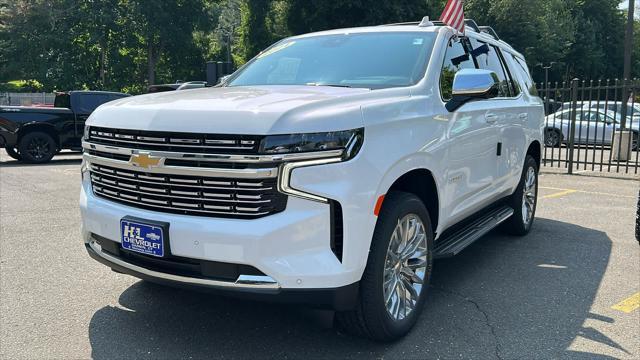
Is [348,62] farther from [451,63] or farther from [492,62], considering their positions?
[492,62]

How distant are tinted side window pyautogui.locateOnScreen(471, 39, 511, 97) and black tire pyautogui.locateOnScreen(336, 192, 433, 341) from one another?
7.12 feet

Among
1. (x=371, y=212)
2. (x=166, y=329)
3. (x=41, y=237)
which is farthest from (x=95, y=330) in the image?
(x=41, y=237)

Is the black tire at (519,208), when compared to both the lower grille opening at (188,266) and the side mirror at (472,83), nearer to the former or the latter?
the side mirror at (472,83)

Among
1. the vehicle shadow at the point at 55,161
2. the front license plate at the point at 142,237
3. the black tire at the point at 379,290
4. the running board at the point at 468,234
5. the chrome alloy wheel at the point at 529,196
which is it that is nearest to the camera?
the front license plate at the point at 142,237

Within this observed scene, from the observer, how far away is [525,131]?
5.76 metres

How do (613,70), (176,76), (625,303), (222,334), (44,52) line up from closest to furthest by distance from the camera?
1. (222,334)
2. (625,303)
3. (44,52)
4. (176,76)
5. (613,70)

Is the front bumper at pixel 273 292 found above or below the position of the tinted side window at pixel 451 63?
below

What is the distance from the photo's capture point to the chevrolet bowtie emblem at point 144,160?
297 cm

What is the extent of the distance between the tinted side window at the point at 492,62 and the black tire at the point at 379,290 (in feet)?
7.12

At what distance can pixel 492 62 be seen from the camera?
210 inches

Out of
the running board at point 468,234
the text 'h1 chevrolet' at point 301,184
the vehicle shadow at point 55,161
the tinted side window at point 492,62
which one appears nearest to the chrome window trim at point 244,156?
the text 'h1 chevrolet' at point 301,184

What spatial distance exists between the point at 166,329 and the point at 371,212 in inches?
63.1

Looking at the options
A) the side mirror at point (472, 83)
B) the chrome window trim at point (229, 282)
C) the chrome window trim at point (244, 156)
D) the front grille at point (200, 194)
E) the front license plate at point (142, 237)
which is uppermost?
the side mirror at point (472, 83)

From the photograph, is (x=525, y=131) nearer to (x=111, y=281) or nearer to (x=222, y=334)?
(x=222, y=334)
